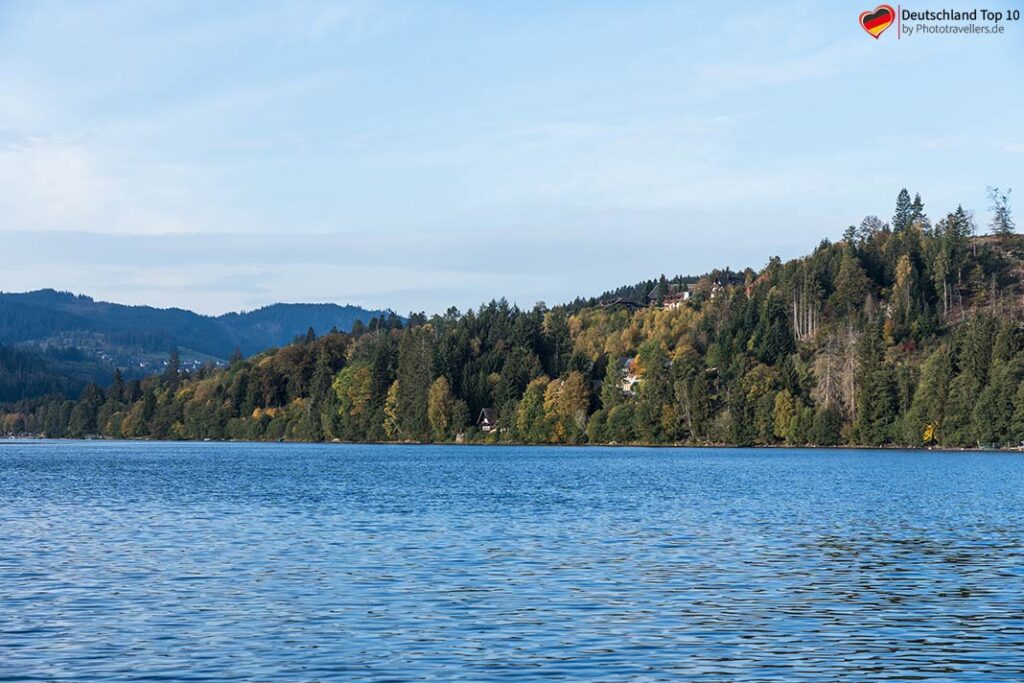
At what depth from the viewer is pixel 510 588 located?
35281mm

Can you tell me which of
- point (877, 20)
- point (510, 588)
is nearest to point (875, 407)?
point (877, 20)

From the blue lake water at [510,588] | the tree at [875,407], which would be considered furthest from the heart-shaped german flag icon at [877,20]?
the tree at [875,407]

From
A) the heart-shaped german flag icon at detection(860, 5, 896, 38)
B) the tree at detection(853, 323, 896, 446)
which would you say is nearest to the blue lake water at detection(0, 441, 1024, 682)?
the heart-shaped german flag icon at detection(860, 5, 896, 38)

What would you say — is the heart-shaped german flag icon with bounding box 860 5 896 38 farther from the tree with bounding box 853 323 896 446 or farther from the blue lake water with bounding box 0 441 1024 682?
the tree with bounding box 853 323 896 446

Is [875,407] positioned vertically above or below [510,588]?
above

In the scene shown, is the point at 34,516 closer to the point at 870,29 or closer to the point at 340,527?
the point at 340,527

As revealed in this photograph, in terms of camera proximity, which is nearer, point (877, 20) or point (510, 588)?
point (510, 588)

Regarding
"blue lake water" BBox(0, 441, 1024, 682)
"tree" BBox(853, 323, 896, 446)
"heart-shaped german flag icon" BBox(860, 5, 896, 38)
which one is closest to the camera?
"blue lake water" BBox(0, 441, 1024, 682)

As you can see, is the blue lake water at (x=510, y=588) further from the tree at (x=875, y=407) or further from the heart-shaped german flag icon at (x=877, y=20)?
the tree at (x=875, y=407)

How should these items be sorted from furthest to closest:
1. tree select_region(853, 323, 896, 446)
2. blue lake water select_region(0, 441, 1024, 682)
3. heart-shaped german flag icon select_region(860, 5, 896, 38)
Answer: tree select_region(853, 323, 896, 446)
heart-shaped german flag icon select_region(860, 5, 896, 38)
blue lake water select_region(0, 441, 1024, 682)

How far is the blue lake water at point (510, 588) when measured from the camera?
25.6 meters

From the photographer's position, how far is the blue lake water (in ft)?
84.1

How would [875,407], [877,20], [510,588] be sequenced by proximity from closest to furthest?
[510,588]
[877,20]
[875,407]

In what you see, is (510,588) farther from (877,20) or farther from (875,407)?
(875,407)
